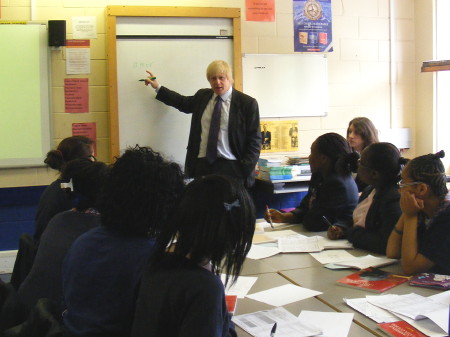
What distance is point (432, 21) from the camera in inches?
180

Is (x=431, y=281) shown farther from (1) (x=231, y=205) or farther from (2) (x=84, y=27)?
(2) (x=84, y=27)

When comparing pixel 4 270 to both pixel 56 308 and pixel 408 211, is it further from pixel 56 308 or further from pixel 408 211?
pixel 408 211

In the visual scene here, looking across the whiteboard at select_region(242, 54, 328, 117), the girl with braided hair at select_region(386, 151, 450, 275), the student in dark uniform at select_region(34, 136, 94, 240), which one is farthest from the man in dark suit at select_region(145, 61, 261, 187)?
the girl with braided hair at select_region(386, 151, 450, 275)

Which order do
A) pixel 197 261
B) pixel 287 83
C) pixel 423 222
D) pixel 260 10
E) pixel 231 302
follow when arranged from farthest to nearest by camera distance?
1. pixel 287 83
2. pixel 260 10
3. pixel 423 222
4. pixel 231 302
5. pixel 197 261

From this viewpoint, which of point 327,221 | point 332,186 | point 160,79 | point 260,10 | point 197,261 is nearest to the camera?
point 197,261

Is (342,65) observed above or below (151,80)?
above

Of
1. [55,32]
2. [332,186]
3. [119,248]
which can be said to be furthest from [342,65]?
[119,248]

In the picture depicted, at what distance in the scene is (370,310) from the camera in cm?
147

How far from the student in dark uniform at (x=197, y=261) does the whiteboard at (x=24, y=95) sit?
9.83ft

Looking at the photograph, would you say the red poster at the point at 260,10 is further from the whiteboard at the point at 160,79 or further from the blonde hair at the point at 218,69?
the blonde hair at the point at 218,69

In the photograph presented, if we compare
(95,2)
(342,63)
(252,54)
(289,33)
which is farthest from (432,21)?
(95,2)

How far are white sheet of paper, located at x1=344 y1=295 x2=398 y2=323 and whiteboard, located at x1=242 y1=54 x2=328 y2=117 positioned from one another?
294 centimetres

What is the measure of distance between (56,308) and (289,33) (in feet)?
11.5

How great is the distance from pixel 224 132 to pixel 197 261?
2670 millimetres
